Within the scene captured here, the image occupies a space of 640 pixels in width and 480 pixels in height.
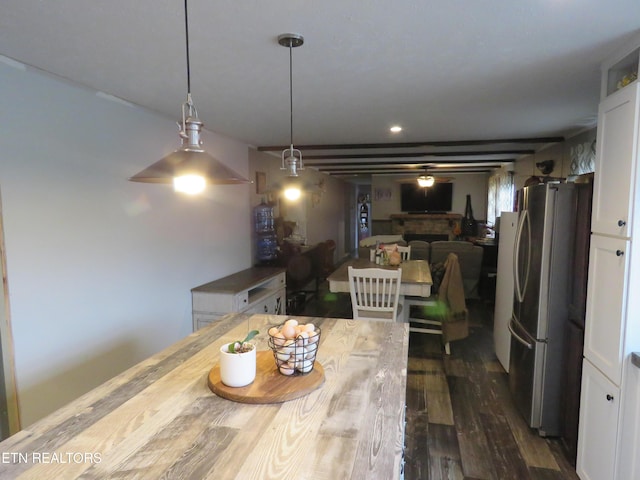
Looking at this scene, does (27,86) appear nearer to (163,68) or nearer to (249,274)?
(163,68)

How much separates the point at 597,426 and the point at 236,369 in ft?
6.04

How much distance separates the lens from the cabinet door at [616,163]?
5.54ft

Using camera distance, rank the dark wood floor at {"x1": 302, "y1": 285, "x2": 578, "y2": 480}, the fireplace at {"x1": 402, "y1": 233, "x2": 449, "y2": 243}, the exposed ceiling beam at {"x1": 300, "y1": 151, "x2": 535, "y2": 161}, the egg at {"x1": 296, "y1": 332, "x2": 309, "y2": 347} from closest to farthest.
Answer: the egg at {"x1": 296, "y1": 332, "x2": 309, "y2": 347} → the dark wood floor at {"x1": 302, "y1": 285, "x2": 578, "y2": 480} → the exposed ceiling beam at {"x1": 300, "y1": 151, "x2": 535, "y2": 161} → the fireplace at {"x1": 402, "y1": 233, "x2": 449, "y2": 243}

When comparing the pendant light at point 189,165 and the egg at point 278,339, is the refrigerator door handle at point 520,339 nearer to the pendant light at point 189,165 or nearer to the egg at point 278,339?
the egg at point 278,339

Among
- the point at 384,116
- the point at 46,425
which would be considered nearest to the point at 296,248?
the point at 384,116

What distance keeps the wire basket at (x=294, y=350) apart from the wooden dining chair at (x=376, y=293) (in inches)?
74.6

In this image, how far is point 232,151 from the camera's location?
430 cm

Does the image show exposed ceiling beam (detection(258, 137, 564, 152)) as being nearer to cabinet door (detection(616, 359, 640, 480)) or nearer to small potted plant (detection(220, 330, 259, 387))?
cabinet door (detection(616, 359, 640, 480))

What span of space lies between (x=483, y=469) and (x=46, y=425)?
215cm

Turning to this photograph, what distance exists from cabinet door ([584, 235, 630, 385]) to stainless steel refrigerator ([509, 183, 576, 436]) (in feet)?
0.90

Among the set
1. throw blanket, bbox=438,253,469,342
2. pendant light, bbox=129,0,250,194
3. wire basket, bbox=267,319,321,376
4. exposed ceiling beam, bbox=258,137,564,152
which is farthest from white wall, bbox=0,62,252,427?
throw blanket, bbox=438,253,469,342

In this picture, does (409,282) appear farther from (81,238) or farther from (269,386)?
(81,238)

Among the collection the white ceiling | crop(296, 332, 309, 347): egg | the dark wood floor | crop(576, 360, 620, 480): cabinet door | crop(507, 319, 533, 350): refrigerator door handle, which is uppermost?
the white ceiling

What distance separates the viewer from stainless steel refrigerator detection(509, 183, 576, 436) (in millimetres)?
2326
